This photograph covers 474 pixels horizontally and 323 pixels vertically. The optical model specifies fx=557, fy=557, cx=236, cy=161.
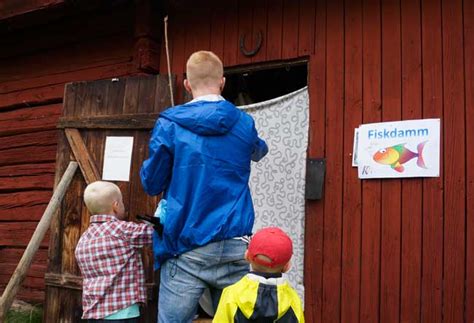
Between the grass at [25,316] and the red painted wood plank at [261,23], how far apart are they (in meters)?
2.84

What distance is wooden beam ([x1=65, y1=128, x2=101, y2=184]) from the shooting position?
4.00m

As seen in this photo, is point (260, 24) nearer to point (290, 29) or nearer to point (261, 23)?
point (261, 23)

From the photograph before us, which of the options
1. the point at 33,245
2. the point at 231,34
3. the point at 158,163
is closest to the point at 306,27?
the point at 231,34

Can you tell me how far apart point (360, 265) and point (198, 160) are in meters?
1.46

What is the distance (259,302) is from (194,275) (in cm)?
47

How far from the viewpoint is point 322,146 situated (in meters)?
3.74

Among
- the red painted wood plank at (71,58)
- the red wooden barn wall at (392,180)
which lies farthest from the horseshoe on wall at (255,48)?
the red painted wood plank at (71,58)

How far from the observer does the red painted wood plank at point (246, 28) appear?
13.7ft

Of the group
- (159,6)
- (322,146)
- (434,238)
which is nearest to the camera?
(434,238)

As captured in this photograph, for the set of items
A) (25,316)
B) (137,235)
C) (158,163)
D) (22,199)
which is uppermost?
(158,163)

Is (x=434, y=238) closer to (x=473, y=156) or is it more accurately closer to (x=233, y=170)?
(x=473, y=156)

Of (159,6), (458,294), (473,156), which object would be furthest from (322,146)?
(159,6)

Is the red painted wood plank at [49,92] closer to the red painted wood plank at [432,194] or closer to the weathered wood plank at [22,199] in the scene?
the weathered wood plank at [22,199]

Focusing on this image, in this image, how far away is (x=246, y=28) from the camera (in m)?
4.21
